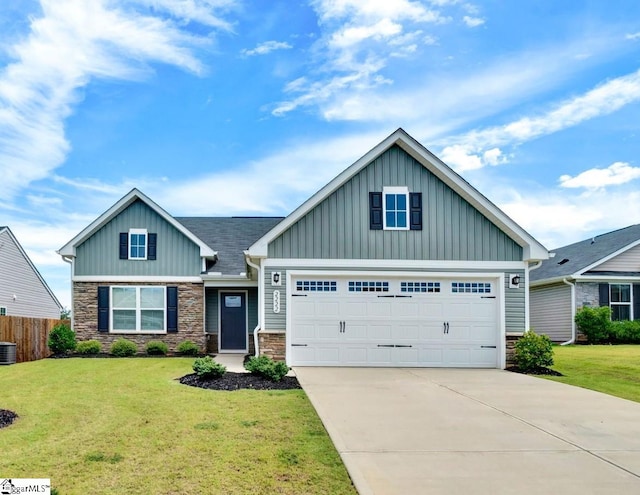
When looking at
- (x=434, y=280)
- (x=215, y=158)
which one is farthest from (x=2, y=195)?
(x=434, y=280)

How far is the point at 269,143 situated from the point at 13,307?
53.2ft

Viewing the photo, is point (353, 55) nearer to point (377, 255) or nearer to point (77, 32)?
point (377, 255)

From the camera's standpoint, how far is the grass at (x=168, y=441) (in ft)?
17.3

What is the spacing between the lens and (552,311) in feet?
80.6

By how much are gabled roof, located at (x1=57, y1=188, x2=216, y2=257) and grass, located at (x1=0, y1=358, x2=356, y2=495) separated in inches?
346

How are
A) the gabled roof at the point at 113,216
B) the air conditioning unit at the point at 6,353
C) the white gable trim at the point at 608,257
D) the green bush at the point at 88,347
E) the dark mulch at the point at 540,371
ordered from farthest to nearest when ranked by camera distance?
the white gable trim at the point at 608,257, the gabled roof at the point at 113,216, the green bush at the point at 88,347, the air conditioning unit at the point at 6,353, the dark mulch at the point at 540,371

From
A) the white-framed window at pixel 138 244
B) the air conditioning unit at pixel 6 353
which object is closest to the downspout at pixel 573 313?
the white-framed window at pixel 138 244

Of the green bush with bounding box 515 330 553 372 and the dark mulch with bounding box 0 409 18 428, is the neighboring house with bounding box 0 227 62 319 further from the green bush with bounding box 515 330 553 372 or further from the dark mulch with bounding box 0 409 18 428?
the green bush with bounding box 515 330 553 372

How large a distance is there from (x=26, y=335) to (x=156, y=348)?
4000mm

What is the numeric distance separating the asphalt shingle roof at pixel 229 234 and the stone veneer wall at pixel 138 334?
1354 millimetres

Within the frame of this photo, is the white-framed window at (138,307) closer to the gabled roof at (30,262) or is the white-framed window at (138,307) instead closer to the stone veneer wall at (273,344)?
the stone veneer wall at (273,344)

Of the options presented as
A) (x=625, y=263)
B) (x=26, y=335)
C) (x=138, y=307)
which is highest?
(x=625, y=263)

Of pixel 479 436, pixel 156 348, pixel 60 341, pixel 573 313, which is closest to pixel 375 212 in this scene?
pixel 479 436

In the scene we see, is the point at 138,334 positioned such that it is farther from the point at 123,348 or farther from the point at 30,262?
the point at 30,262
